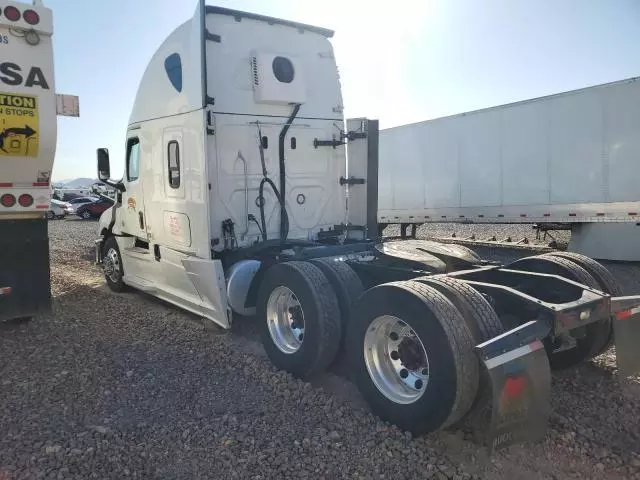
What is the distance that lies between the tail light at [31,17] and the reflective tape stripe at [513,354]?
523 cm

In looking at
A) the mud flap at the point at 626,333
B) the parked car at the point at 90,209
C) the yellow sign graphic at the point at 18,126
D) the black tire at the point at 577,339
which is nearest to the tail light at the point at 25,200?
the yellow sign graphic at the point at 18,126

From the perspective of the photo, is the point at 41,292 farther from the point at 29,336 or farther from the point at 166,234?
the point at 166,234

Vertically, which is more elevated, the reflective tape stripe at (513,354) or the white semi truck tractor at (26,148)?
the white semi truck tractor at (26,148)

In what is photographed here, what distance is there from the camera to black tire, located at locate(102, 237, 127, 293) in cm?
850

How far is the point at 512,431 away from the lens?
127 inches

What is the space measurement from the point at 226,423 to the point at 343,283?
159 centimetres

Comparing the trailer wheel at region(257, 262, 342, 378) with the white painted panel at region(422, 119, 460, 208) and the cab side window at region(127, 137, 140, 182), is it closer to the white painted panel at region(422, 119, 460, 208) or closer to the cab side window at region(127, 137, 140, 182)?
the cab side window at region(127, 137, 140, 182)

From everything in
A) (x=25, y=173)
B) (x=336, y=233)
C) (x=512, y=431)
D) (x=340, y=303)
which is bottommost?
(x=512, y=431)

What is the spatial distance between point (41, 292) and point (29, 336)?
2.12 feet

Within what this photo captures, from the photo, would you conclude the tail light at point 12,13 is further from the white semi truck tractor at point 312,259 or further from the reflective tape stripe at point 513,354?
the reflective tape stripe at point 513,354

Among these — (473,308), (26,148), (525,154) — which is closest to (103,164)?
(26,148)

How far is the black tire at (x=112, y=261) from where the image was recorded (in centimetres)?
850

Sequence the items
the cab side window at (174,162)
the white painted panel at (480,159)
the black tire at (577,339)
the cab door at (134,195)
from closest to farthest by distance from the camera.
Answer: the black tire at (577,339) < the cab side window at (174,162) < the cab door at (134,195) < the white painted panel at (480,159)

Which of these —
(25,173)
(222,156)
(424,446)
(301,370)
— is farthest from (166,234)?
(424,446)
